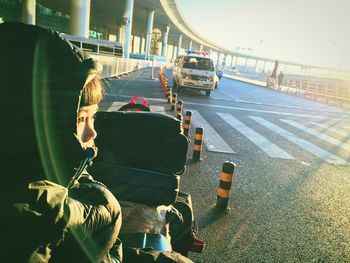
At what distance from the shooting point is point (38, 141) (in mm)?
1364

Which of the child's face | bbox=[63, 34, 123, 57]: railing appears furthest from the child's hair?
bbox=[63, 34, 123, 57]: railing

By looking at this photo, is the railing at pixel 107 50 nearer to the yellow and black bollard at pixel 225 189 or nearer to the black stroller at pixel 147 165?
the yellow and black bollard at pixel 225 189

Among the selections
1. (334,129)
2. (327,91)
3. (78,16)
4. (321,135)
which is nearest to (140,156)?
(321,135)

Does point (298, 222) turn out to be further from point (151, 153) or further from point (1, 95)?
Result: point (1, 95)

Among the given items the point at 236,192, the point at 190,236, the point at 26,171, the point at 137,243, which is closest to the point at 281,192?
the point at 236,192

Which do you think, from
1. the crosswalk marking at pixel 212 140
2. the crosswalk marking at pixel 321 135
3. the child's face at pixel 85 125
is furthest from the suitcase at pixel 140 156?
the crosswalk marking at pixel 321 135

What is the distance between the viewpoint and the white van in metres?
19.7

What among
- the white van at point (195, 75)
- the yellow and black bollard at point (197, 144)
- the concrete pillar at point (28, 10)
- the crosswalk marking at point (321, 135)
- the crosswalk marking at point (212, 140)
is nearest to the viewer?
the yellow and black bollard at point (197, 144)

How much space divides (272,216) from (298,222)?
330 mm

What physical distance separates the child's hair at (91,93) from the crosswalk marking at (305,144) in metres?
7.32

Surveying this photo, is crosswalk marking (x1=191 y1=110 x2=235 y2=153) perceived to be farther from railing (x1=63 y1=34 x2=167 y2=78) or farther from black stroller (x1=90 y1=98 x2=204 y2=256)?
railing (x1=63 y1=34 x2=167 y2=78)

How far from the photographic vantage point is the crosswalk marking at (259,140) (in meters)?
7.85

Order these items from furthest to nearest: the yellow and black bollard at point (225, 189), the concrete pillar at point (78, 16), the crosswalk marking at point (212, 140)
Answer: the concrete pillar at point (78, 16)
the crosswalk marking at point (212, 140)
the yellow and black bollard at point (225, 189)

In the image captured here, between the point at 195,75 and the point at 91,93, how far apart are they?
60.6ft
